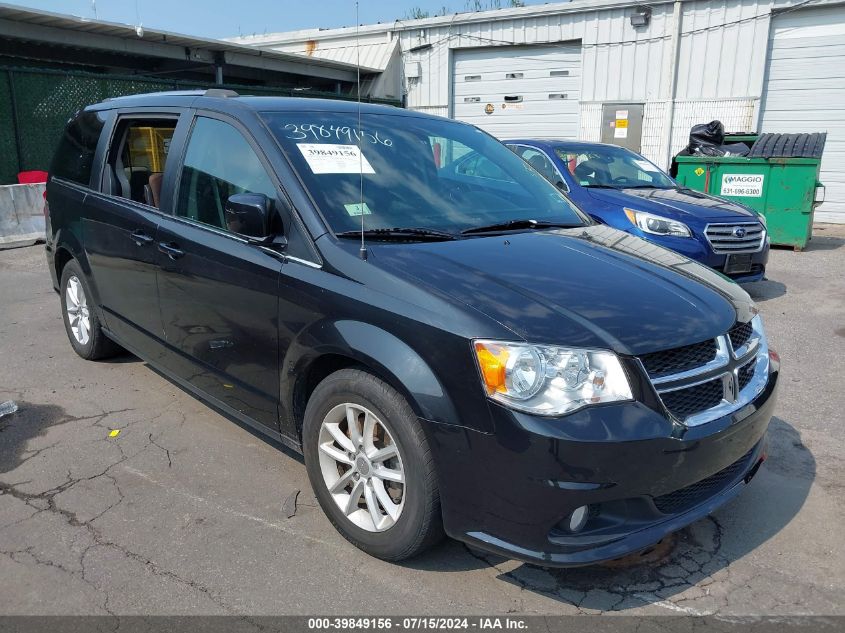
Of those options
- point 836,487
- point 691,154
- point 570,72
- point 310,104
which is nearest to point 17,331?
point 310,104

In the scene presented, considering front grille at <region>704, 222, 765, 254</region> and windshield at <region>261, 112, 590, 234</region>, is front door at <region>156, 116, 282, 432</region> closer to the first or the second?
windshield at <region>261, 112, 590, 234</region>

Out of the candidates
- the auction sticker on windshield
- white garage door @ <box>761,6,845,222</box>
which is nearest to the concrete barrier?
the auction sticker on windshield

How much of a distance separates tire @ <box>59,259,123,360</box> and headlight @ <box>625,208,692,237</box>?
4.96m

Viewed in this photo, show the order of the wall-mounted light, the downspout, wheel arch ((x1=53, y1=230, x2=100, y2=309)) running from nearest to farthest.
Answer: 1. wheel arch ((x1=53, y1=230, x2=100, y2=309))
2. the downspout
3. the wall-mounted light

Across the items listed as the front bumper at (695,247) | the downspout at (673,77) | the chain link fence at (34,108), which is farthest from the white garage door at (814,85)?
the front bumper at (695,247)

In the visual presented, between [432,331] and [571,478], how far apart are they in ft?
2.24

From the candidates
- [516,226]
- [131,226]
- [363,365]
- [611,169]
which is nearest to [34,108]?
[131,226]

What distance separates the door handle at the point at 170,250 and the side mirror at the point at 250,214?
0.71m

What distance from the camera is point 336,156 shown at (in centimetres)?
321

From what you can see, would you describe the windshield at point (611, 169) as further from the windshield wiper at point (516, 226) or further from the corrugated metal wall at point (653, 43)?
the corrugated metal wall at point (653, 43)

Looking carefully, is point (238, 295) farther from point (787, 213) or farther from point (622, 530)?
point (787, 213)

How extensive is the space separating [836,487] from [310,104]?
131 inches

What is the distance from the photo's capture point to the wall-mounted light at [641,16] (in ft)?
49.9

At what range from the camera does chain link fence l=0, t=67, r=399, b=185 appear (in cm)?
1152
